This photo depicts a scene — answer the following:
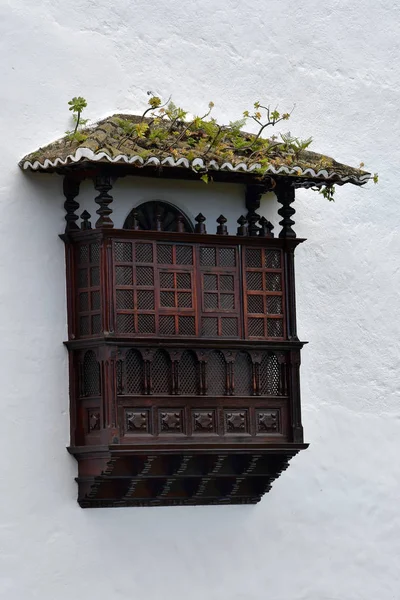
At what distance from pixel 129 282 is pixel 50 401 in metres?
0.83

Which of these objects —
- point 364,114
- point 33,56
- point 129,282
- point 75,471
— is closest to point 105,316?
point 129,282

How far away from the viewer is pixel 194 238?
10070 millimetres

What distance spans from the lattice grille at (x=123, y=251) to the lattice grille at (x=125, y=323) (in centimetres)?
32

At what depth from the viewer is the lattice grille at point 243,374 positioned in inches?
399

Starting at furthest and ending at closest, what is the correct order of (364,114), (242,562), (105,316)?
(364,114) < (242,562) < (105,316)

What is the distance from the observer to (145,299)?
388 inches

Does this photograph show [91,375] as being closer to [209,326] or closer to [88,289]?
[88,289]

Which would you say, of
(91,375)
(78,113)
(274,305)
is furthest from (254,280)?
(78,113)

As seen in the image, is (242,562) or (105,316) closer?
(105,316)

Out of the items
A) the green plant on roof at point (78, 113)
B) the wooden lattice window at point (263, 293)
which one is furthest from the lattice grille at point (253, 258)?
the green plant on roof at point (78, 113)

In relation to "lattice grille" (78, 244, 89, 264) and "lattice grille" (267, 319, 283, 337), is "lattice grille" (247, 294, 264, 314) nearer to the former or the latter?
"lattice grille" (267, 319, 283, 337)

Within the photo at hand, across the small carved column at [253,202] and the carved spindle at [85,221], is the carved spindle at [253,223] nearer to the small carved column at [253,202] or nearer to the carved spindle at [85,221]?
the small carved column at [253,202]

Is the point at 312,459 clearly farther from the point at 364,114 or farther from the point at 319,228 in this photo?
the point at 364,114

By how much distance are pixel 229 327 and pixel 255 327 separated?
0.60 ft
